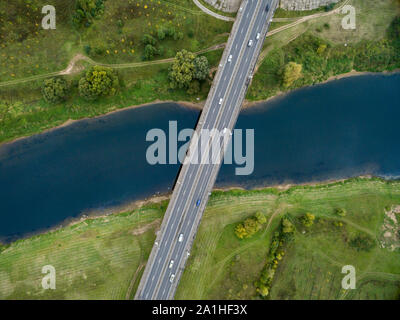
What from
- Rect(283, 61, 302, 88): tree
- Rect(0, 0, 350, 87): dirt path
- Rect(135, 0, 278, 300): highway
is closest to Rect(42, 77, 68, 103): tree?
Rect(0, 0, 350, 87): dirt path

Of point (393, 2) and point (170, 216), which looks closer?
point (170, 216)

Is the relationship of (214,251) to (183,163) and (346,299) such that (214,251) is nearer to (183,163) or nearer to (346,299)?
(183,163)

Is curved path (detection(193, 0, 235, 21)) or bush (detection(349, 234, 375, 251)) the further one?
curved path (detection(193, 0, 235, 21))

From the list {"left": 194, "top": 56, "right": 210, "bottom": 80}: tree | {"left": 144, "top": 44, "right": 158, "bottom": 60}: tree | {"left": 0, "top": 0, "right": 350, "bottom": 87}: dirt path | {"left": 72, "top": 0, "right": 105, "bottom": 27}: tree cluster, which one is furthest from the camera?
{"left": 0, "top": 0, "right": 350, "bottom": 87}: dirt path

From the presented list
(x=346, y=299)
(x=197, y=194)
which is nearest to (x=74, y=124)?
(x=197, y=194)

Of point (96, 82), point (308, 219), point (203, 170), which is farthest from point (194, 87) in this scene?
point (308, 219)

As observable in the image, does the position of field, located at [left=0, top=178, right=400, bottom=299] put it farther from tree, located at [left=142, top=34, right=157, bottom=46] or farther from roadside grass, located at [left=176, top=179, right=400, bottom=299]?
tree, located at [left=142, top=34, right=157, bottom=46]
